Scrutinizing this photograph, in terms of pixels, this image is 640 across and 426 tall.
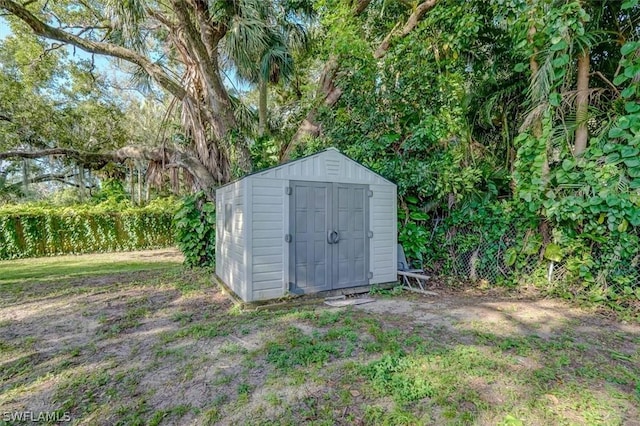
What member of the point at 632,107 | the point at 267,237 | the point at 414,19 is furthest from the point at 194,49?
the point at 632,107

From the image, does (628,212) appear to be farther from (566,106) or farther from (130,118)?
(130,118)

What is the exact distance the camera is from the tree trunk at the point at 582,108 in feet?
13.8

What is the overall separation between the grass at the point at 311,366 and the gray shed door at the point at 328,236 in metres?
0.51

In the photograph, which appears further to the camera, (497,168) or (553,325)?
(497,168)

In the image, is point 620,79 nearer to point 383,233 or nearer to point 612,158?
point 612,158

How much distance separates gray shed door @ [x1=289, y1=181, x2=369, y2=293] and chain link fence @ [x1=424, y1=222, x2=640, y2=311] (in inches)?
68.1

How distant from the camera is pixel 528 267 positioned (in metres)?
4.86

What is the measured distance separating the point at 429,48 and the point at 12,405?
7175 millimetres

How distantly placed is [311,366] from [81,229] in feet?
33.0

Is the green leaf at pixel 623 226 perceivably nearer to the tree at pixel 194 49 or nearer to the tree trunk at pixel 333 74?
the tree trunk at pixel 333 74

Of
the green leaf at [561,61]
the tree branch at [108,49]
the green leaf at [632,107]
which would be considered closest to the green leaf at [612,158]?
the green leaf at [632,107]

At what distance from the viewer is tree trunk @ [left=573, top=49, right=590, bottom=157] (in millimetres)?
4215

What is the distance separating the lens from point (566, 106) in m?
4.41

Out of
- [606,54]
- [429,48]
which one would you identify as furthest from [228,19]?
[606,54]
